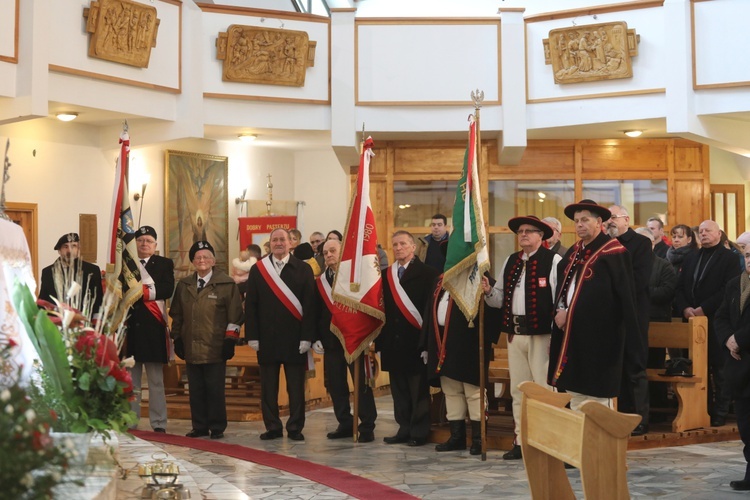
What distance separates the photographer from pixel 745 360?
6.74 metres

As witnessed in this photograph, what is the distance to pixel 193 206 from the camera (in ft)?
51.9

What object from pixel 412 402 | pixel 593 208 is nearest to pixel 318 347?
pixel 412 402

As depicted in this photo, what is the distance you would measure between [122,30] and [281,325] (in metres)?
5.33

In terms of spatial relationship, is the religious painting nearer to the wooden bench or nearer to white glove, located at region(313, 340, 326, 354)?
white glove, located at region(313, 340, 326, 354)

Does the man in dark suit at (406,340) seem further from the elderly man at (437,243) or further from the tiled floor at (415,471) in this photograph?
the elderly man at (437,243)

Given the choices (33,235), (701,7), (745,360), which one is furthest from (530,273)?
(33,235)

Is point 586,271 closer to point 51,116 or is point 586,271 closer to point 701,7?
point 701,7

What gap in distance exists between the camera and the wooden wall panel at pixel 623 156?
15.4 m

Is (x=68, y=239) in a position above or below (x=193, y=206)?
below

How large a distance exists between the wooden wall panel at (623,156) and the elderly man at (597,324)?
806cm

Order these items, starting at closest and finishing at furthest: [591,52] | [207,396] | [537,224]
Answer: [537,224] < [207,396] < [591,52]

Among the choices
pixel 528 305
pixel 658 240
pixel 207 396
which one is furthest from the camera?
pixel 658 240

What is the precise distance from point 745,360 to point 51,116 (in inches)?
371

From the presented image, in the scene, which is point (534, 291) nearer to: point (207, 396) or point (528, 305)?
point (528, 305)
